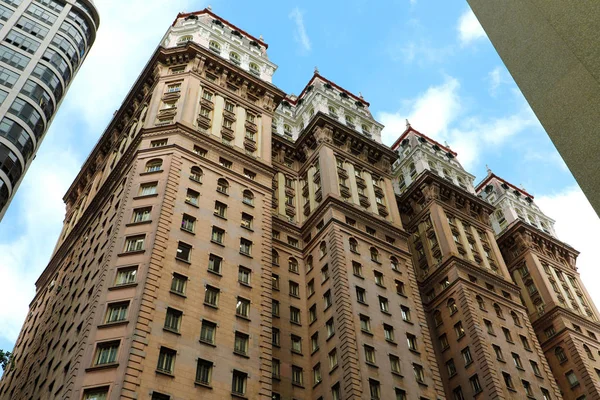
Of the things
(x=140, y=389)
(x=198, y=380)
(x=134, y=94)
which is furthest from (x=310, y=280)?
(x=134, y=94)

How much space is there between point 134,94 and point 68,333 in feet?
118

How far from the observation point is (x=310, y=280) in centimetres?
6325

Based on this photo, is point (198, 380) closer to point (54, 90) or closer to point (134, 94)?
point (54, 90)

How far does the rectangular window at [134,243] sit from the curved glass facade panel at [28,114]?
20.0 meters

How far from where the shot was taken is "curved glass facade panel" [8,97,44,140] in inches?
2297

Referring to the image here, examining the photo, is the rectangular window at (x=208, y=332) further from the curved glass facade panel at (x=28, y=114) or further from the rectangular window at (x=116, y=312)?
the curved glass facade panel at (x=28, y=114)

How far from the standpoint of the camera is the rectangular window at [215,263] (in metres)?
49.0

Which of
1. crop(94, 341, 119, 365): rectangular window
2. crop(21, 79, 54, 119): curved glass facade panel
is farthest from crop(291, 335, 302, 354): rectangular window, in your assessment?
crop(21, 79, 54, 119): curved glass facade panel

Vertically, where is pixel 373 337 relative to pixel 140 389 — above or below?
above

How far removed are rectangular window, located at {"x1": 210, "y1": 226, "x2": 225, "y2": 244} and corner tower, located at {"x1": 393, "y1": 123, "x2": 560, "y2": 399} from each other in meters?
31.6

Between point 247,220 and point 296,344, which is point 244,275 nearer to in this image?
point 247,220

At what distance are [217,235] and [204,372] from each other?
14.9m

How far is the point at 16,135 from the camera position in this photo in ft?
187

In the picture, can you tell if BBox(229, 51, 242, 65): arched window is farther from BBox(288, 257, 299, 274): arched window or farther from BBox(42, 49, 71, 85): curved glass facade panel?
BBox(288, 257, 299, 274): arched window
